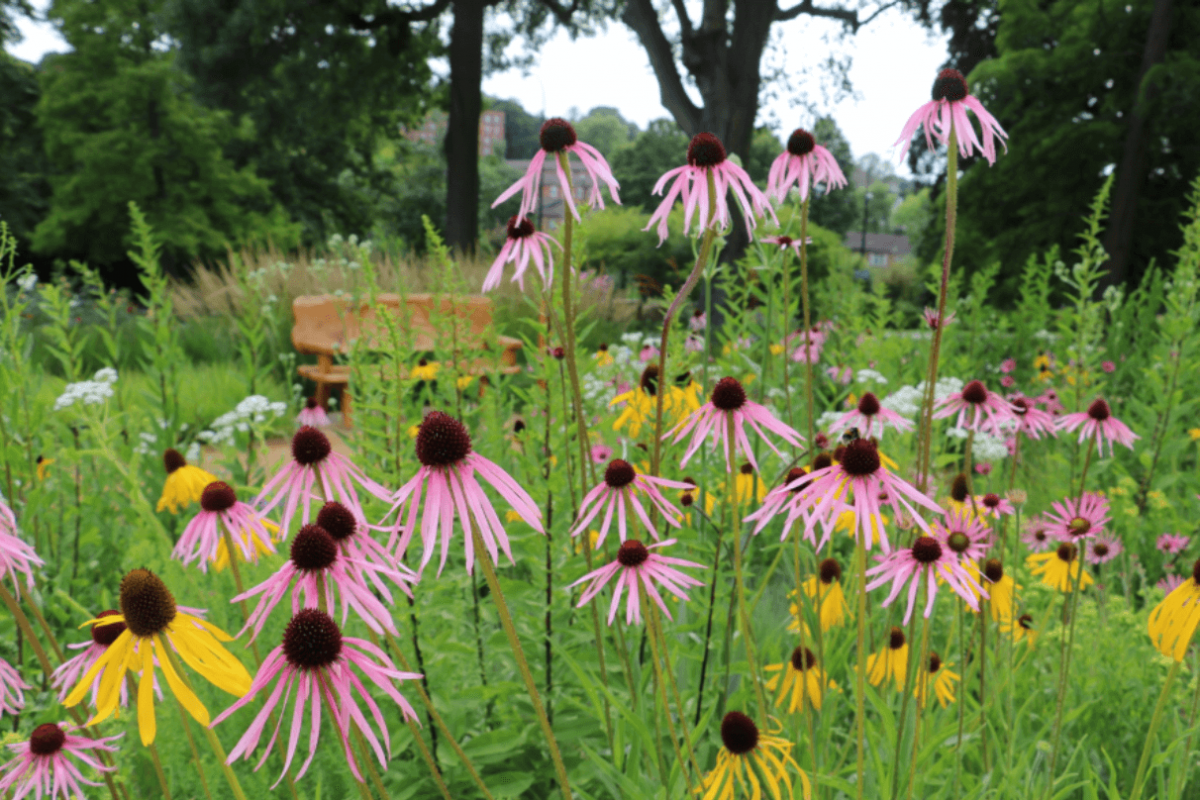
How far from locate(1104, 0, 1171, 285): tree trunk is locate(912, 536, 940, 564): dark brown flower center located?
7.70 meters

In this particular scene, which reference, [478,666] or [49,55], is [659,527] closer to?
[478,666]

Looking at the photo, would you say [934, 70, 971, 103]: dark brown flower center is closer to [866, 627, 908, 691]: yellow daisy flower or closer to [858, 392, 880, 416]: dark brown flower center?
[858, 392, 880, 416]: dark brown flower center

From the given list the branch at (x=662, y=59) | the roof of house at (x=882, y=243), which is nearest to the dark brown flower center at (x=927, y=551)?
the branch at (x=662, y=59)

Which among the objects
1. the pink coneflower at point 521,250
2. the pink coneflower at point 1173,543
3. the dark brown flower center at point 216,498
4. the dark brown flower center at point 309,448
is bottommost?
the pink coneflower at point 1173,543

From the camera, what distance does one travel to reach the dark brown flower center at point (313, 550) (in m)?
0.78

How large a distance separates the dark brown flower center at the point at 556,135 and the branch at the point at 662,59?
10.4 metres

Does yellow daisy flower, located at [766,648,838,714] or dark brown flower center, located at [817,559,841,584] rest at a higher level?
dark brown flower center, located at [817,559,841,584]

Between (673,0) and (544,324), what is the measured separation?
11179mm

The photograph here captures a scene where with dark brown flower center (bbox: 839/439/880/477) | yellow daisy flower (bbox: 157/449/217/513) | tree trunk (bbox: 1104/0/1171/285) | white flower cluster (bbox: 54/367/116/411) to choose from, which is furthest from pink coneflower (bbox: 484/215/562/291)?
tree trunk (bbox: 1104/0/1171/285)

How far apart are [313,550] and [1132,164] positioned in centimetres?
874

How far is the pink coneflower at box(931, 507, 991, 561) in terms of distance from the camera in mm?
1144

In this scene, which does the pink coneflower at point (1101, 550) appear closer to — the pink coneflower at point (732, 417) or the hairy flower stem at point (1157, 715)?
the hairy flower stem at point (1157, 715)

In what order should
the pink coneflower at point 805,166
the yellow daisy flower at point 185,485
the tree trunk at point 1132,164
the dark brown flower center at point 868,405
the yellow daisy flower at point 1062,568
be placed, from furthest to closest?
the tree trunk at point 1132,164
the yellow daisy flower at point 185,485
the yellow daisy flower at point 1062,568
the dark brown flower center at point 868,405
the pink coneflower at point 805,166

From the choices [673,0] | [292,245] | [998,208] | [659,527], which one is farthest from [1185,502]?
[292,245]
